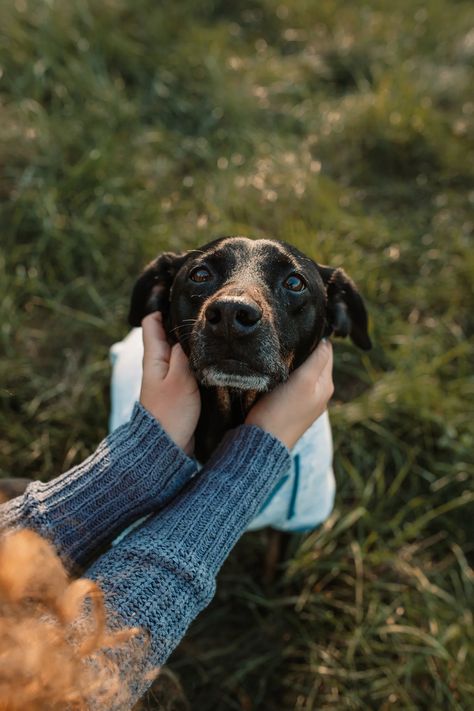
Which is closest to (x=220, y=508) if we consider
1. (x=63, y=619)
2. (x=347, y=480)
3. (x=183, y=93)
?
(x=63, y=619)

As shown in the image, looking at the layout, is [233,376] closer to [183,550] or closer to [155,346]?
[155,346]

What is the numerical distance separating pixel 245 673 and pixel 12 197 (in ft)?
8.58

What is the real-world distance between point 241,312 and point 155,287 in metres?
0.64

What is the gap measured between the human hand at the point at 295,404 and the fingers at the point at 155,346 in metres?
0.32

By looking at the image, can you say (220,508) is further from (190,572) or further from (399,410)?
(399,410)

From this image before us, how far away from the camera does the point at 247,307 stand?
5.46 feet

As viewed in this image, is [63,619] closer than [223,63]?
Yes

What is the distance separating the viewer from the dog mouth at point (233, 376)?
1.78 m

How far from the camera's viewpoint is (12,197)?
333 cm

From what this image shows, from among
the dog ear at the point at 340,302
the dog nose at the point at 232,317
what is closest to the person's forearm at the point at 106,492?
the dog nose at the point at 232,317

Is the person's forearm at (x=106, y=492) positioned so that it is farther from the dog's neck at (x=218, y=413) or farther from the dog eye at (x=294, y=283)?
the dog eye at (x=294, y=283)

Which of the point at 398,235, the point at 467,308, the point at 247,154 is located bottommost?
the point at 467,308

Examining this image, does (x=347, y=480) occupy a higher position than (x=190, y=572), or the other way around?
(x=190, y=572)

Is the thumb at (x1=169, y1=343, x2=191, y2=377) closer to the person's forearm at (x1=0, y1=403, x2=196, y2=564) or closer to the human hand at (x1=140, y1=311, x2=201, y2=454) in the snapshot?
the human hand at (x1=140, y1=311, x2=201, y2=454)
